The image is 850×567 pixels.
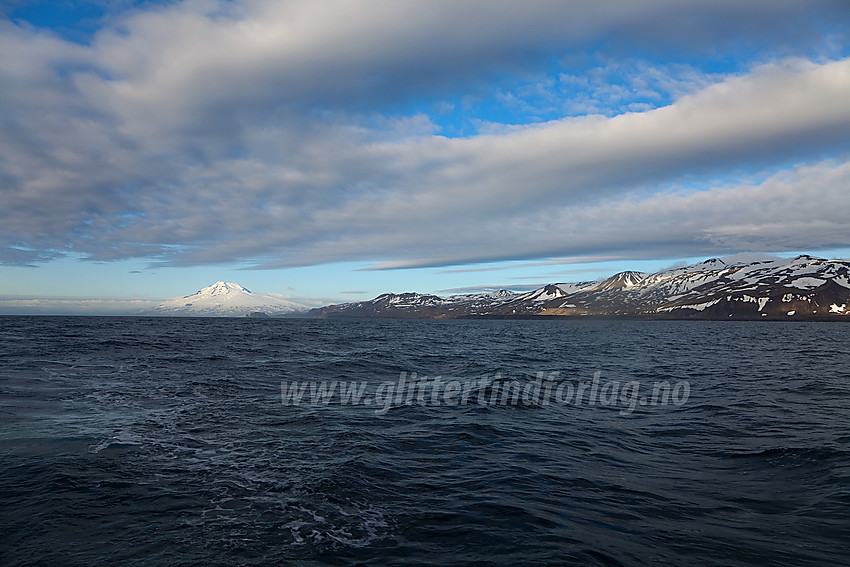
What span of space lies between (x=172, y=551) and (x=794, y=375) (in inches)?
1583

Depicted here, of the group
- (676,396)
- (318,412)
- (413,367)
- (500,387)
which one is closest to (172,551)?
(318,412)

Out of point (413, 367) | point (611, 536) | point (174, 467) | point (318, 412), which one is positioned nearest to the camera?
point (611, 536)

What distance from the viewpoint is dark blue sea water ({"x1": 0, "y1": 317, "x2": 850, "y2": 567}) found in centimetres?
849

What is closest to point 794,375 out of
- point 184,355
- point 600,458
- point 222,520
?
point 600,458

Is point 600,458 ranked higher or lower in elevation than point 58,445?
lower

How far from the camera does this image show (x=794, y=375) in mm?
32375

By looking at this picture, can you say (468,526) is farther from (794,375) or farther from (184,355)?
(184,355)

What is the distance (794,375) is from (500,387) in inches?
925

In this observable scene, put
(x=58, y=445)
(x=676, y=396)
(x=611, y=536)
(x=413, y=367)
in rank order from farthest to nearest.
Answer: (x=413, y=367) → (x=676, y=396) → (x=58, y=445) → (x=611, y=536)

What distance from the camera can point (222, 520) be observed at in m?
9.48

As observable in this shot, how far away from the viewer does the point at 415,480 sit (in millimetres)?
12125

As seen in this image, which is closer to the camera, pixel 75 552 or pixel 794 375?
pixel 75 552

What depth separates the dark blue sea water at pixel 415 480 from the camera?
849 centimetres

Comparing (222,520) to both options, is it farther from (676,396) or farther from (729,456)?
(676,396)
